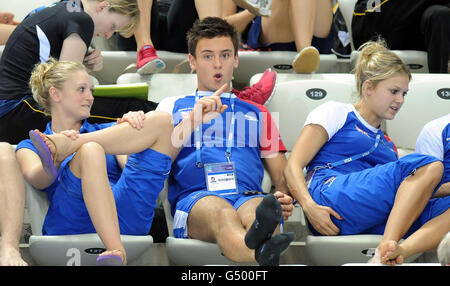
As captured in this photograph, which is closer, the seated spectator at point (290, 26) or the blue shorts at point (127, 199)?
the blue shorts at point (127, 199)

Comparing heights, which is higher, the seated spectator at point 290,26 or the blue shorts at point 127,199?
the seated spectator at point 290,26

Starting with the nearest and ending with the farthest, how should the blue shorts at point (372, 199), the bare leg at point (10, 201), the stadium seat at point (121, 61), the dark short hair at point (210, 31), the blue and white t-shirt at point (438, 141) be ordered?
the bare leg at point (10, 201) < the blue shorts at point (372, 199) < the blue and white t-shirt at point (438, 141) < the dark short hair at point (210, 31) < the stadium seat at point (121, 61)

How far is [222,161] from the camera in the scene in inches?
115

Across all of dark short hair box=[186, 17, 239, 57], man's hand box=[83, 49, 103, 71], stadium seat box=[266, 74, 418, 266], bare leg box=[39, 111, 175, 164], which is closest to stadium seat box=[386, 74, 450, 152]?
stadium seat box=[266, 74, 418, 266]

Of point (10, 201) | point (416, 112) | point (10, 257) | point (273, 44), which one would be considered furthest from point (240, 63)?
point (10, 257)

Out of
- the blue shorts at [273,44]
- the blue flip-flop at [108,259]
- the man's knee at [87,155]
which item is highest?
the blue shorts at [273,44]

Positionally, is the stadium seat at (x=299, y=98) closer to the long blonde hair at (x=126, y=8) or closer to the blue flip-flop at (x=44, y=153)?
the long blonde hair at (x=126, y=8)

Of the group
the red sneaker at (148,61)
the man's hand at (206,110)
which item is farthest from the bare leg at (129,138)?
the red sneaker at (148,61)

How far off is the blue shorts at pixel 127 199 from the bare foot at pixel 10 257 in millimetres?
274

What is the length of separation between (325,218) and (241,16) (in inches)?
62.9

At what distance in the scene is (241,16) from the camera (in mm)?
4027

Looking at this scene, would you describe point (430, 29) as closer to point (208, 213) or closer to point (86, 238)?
point (208, 213)

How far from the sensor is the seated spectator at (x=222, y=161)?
2645 mm
